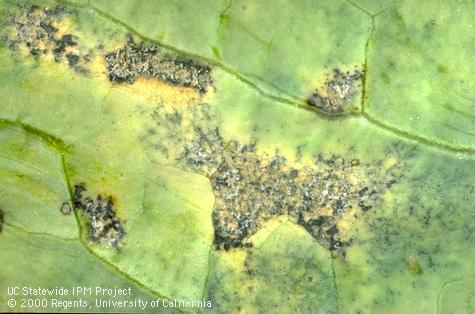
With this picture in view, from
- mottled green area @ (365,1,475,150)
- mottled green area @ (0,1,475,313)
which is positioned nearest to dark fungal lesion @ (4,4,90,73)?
mottled green area @ (0,1,475,313)

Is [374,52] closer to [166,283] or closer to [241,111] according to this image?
[241,111]

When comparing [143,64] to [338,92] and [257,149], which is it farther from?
[338,92]

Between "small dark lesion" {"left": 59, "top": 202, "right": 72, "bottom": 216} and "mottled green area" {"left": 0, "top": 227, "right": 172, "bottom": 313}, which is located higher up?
"small dark lesion" {"left": 59, "top": 202, "right": 72, "bottom": 216}

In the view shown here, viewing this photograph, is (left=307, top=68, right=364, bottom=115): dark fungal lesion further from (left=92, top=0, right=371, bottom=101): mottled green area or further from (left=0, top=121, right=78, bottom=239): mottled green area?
(left=0, top=121, right=78, bottom=239): mottled green area

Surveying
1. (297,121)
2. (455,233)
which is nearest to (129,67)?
(297,121)

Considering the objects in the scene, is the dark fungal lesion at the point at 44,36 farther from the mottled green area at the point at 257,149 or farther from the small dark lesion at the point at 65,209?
the small dark lesion at the point at 65,209

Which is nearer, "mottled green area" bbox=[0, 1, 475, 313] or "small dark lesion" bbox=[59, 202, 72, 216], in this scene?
"mottled green area" bbox=[0, 1, 475, 313]

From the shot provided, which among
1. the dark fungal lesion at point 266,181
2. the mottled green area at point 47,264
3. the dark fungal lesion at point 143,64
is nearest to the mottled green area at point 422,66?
the dark fungal lesion at point 266,181
